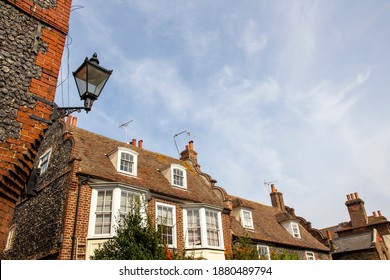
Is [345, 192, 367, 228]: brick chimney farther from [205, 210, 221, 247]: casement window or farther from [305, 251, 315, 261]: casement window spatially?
[205, 210, 221, 247]: casement window

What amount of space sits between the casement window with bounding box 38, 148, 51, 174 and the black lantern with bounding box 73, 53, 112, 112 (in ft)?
42.1

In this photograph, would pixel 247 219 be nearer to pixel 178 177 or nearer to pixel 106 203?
pixel 178 177

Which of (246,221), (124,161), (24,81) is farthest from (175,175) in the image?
(24,81)

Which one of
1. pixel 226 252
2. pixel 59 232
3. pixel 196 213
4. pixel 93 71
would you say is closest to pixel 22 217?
pixel 59 232

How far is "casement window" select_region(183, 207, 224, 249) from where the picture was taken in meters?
17.8

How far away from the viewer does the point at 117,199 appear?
15383mm

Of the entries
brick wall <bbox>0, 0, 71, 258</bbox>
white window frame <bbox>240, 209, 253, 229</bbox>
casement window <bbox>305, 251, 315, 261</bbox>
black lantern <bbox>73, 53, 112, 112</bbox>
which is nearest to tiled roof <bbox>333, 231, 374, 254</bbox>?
casement window <bbox>305, 251, 315, 261</bbox>

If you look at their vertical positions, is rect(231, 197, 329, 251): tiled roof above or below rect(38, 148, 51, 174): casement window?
below

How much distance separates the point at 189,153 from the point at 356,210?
69.7ft

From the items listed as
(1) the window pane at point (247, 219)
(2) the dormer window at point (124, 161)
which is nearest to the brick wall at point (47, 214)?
(2) the dormer window at point (124, 161)

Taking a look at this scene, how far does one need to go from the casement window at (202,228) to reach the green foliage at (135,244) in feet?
20.5

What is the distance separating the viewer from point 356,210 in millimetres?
35406

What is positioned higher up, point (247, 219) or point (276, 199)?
point (276, 199)

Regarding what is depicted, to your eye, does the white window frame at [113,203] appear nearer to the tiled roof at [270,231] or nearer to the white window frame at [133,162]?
the white window frame at [133,162]
